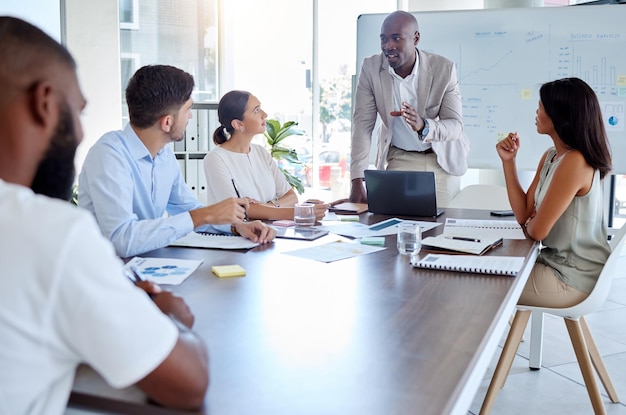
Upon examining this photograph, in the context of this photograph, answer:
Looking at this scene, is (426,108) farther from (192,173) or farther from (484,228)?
(192,173)

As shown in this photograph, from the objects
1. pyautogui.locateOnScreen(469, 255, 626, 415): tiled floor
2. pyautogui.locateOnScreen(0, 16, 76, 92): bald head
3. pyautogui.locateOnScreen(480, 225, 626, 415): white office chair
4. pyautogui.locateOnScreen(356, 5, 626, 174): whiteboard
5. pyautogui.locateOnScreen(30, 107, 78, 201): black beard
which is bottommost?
pyautogui.locateOnScreen(469, 255, 626, 415): tiled floor

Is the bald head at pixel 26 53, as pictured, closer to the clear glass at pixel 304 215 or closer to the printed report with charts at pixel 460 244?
the printed report with charts at pixel 460 244

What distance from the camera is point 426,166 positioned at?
3459mm

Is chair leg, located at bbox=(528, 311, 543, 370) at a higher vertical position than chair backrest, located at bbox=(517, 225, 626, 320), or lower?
lower

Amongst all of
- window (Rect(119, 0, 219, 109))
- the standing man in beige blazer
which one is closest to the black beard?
the standing man in beige blazer

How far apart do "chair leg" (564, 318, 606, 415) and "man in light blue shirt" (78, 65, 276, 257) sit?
46.0 inches

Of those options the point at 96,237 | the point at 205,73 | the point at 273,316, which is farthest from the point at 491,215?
the point at 205,73

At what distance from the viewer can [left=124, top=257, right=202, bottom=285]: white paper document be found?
61.8 inches

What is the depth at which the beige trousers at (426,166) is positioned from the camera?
11.3ft

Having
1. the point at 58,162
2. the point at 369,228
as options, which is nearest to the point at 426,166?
the point at 369,228

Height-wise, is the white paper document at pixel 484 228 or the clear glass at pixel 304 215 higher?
the clear glass at pixel 304 215

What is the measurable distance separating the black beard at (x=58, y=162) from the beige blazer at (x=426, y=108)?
100 inches

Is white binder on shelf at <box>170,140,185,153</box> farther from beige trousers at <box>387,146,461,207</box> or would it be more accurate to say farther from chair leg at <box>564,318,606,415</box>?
chair leg at <box>564,318,606,415</box>

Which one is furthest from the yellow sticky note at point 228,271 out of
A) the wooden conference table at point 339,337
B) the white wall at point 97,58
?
the white wall at point 97,58
